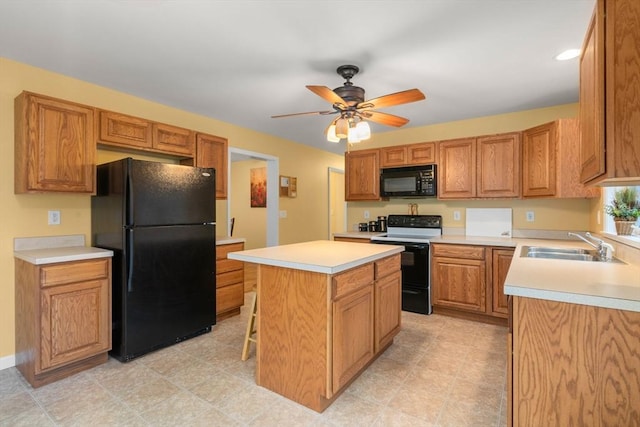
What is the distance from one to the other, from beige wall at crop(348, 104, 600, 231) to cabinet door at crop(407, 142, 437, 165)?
0.31 metres

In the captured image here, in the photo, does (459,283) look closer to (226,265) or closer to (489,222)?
(489,222)

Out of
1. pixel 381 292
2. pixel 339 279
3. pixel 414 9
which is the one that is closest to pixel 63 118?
pixel 339 279

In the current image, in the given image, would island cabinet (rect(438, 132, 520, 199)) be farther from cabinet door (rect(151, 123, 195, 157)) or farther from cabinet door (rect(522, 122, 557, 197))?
cabinet door (rect(151, 123, 195, 157))

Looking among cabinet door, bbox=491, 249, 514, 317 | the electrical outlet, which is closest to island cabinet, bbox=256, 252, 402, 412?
cabinet door, bbox=491, 249, 514, 317

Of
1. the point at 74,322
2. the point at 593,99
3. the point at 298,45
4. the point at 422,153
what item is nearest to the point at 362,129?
the point at 298,45

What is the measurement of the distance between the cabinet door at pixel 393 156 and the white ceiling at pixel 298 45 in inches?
39.0

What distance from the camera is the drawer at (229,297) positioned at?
328 cm

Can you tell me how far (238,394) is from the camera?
6.63ft

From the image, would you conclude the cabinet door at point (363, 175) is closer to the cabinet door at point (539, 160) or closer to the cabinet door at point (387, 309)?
the cabinet door at point (539, 160)

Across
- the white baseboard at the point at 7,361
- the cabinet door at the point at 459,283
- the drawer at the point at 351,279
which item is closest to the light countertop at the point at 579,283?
the drawer at the point at 351,279

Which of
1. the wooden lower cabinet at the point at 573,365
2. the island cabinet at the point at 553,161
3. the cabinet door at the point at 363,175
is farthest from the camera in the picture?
the cabinet door at the point at 363,175

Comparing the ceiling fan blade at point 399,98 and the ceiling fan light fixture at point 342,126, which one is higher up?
the ceiling fan blade at point 399,98

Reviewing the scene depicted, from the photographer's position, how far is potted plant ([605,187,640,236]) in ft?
7.21

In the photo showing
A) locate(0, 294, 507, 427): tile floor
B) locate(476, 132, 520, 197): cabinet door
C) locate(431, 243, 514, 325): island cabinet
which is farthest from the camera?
locate(476, 132, 520, 197): cabinet door
